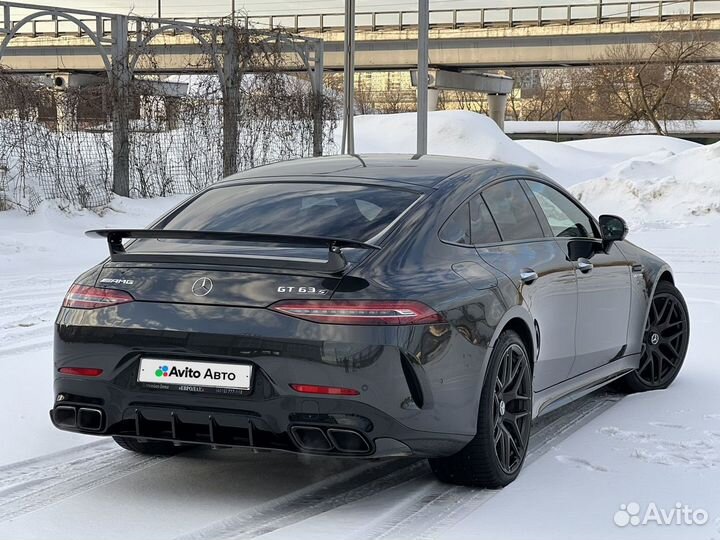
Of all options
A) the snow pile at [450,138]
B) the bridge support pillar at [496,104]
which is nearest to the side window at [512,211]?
the snow pile at [450,138]

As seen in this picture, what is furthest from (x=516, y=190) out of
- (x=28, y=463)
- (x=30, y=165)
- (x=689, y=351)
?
(x=30, y=165)

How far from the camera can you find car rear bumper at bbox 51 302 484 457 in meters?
4.41

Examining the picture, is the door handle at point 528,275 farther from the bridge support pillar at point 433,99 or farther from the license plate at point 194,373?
the bridge support pillar at point 433,99

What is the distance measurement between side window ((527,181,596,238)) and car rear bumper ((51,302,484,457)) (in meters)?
1.67

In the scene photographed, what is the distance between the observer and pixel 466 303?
15.7 feet

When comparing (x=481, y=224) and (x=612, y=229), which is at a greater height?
(x=481, y=224)

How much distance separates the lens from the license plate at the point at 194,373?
4461mm

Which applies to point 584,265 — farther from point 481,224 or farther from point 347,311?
point 347,311

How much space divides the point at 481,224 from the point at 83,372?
1906 millimetres

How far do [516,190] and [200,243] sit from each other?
1.81 metres

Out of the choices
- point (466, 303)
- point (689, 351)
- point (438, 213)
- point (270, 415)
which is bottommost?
point (689, 351)

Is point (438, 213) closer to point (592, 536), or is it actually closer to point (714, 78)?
point (592, 536)

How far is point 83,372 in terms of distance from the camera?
470 centimetres

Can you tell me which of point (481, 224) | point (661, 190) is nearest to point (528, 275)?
point (481, 224)
